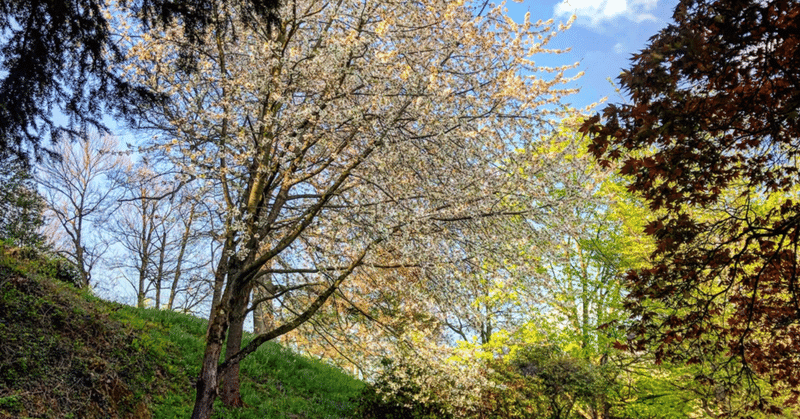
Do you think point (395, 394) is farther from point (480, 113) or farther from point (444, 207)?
point (480, 113)

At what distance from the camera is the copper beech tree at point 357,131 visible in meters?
5.80

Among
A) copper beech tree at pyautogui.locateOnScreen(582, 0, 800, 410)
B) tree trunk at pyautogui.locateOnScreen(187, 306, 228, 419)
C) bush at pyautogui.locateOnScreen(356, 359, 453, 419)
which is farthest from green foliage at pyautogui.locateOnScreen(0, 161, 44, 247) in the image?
copper beech tree at pyautogui.locateOnScreen(582, 0, 800, 410)

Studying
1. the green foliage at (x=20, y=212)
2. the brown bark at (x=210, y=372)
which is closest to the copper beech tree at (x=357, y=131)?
the brown bark at (x=210, y=372)

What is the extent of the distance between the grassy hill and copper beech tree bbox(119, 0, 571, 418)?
2.15 metres

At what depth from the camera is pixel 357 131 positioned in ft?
20.1

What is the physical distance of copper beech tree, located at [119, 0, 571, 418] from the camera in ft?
19.0

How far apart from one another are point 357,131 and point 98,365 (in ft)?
17.5

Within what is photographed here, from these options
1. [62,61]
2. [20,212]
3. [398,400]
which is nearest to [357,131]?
[62,61]

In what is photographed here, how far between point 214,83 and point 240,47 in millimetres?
760

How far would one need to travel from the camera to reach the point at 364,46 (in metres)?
5.98

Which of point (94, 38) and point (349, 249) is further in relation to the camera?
point (349, 249)

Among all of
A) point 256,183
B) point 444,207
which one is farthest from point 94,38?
point 444,207

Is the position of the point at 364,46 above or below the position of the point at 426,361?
above

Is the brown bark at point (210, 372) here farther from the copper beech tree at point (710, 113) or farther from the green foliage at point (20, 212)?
the green foliage at point (20, 212)
